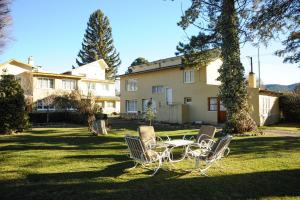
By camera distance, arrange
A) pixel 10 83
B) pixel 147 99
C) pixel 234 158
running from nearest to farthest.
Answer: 1. pixel 234 158
2. pixel 10 83
3. pixel 147 99

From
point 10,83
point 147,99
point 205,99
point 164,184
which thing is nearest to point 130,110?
point 147,99

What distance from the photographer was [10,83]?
69.1ft

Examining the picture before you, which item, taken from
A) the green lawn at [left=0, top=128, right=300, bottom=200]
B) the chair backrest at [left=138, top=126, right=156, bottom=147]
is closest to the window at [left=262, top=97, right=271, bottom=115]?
the green lawn at [left=0, top=128, right=300, bottom=200]

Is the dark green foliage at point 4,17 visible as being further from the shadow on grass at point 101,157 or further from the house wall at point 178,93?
the house wall at point 178,93

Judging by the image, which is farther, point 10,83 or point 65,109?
point 65,109

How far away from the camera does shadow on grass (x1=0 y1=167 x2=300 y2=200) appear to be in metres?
6.39

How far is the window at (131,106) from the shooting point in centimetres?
3968

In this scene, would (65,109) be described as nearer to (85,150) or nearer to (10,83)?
(10,83)

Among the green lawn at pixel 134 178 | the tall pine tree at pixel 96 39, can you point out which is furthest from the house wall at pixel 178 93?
the tall pine tree at pixel 96 39

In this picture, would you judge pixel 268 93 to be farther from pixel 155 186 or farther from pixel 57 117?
pixel 155 186

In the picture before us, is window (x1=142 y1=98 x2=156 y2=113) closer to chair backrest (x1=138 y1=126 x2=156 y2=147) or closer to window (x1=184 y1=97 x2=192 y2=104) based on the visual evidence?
window (x1=184 y1=97 x2=192 y2=104)

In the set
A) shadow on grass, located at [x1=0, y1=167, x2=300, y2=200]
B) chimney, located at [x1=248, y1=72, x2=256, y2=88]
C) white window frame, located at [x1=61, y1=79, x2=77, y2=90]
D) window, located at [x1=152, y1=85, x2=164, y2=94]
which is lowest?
shadow on grass, located at [x1=0, y1=167, x2=300, y2=200]

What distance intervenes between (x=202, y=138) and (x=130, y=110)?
2903cm

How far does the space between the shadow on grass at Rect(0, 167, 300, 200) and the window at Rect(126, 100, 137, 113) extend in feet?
102
